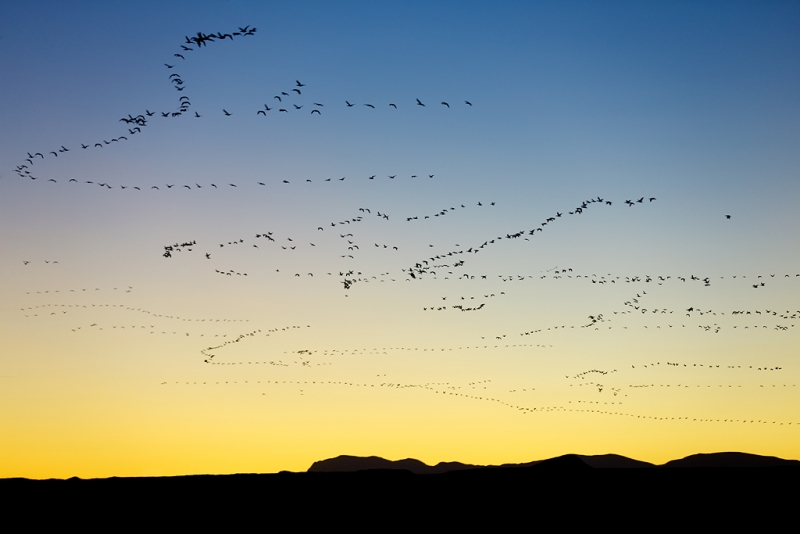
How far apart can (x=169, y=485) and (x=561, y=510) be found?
986 inches

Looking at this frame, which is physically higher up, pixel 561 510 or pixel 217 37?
pixel 217 37

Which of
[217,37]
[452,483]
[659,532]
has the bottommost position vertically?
[659,532]

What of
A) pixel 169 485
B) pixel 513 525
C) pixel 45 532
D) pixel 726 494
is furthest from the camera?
pixel 169 485

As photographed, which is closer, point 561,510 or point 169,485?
point 561,510

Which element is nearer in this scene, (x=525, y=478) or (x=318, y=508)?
(x=318, y=508)

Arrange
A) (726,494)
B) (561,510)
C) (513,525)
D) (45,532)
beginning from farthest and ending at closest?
(726,494)
(561,510)
(513,525)
(45,532)

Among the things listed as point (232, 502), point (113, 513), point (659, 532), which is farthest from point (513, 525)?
point (113, 513)

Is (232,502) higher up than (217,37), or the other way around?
(217,37)

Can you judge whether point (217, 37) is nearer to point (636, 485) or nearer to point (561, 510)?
point (561, 510)

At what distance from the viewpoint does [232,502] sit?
142 feet

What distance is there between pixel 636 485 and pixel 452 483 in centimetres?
1168

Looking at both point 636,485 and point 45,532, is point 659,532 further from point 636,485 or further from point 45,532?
point 45,532

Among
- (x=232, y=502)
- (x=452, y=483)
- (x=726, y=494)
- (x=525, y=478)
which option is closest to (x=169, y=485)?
(x=232, y=502)

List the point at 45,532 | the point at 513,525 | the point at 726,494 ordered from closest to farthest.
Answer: the point at 45,532 → the point at 513,525 → the point at 726,494
